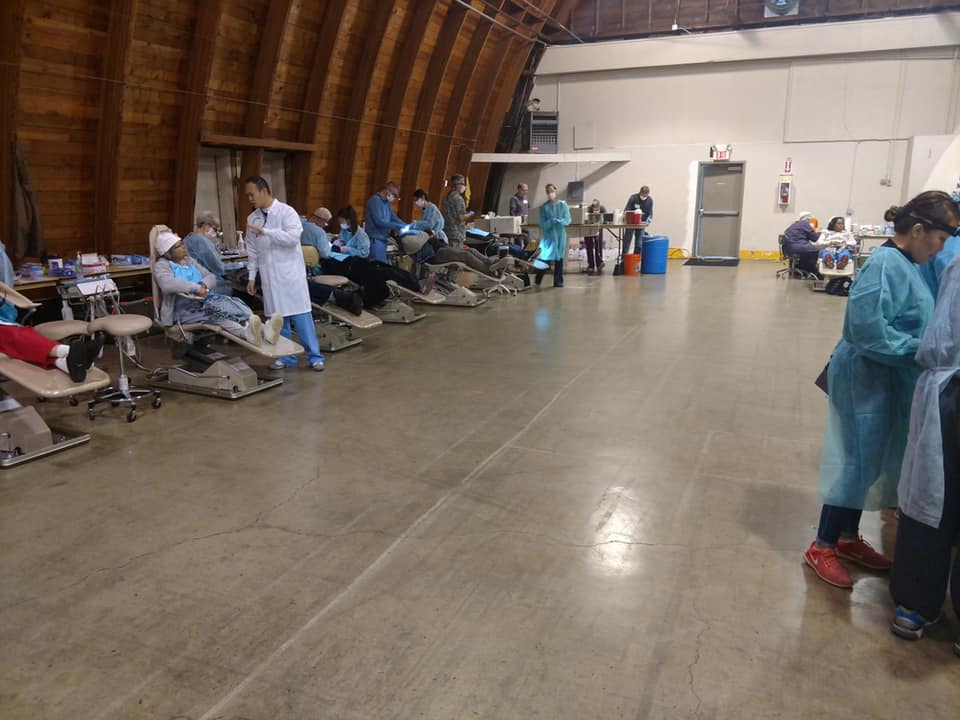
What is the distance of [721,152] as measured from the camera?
1497cm

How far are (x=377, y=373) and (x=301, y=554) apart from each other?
3.06 meters

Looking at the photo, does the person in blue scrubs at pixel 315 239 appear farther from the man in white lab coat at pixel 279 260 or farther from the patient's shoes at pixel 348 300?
the man in white lab coat at pixel 279 260

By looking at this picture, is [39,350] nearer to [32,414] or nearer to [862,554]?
[32,414]

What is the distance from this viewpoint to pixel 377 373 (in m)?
5.86

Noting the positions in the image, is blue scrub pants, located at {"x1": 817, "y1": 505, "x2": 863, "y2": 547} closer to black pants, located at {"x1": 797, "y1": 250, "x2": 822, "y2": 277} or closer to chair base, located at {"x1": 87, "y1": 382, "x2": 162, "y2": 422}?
chair base, located at {"x1": 87, "y1": 382, "x2": 162, "y2": 422}

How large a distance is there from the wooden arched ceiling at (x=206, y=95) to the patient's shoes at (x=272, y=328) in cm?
326

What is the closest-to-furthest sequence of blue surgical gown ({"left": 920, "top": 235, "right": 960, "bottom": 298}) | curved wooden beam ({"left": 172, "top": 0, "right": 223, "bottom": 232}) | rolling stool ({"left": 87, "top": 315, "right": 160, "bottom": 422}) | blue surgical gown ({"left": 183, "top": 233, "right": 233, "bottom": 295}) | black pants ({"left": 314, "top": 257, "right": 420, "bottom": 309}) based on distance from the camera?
blue surgical gown ({"left": 920, "top": 235, "right": 960, "bottom": 298}), rolling stool ({"left": 87, "top": 315, "right": 160, "bottom": 422}), blue surgical gown ({"left": 183, "top": 233, "right": 233, "bottom": 295}), black pants ({"left": 314, "top": 257, "right": 420, "bottom": 309}), curved wooden beam ({"left": 172, "top": 0, "right": 223, "bottom": 232})

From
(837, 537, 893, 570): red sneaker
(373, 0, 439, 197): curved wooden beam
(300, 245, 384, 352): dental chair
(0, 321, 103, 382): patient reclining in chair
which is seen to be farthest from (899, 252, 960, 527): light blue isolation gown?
(373, 0, 439, 197): curved wooden beam

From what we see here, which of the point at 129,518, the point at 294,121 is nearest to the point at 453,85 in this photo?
the point at 294,121

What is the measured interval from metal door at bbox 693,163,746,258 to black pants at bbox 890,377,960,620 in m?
14.3

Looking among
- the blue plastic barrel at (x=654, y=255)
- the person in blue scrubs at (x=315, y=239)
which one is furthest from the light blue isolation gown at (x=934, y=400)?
the blue plastic barrel at (x=654, y=255)

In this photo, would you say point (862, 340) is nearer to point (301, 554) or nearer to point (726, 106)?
point (301, 554)

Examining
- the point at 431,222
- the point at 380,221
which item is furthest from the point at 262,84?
the point at 431,222

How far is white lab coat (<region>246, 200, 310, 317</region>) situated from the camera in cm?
557
